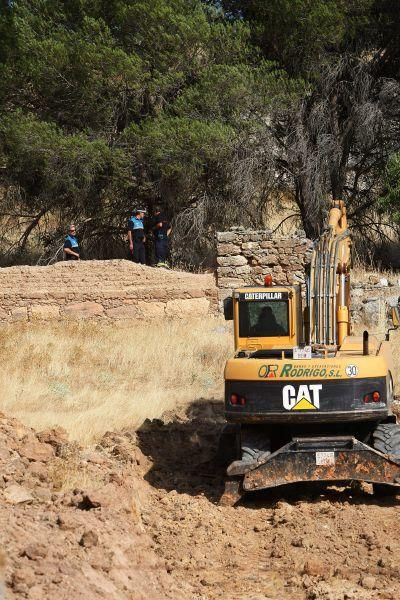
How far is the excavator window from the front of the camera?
1120 centimetres

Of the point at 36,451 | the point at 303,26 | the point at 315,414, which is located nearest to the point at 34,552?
the point at 315,414

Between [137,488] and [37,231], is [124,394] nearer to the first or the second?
[137,488]

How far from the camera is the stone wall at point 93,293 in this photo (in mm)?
20609

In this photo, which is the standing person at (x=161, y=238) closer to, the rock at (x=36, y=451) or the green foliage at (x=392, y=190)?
the green foliage at (x=392, y=190)

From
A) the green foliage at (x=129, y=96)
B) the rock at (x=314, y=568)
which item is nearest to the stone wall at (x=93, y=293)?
the green foliage at (x=129, y=96)

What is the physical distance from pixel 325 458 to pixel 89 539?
3006mm

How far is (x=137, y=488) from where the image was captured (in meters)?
10.4

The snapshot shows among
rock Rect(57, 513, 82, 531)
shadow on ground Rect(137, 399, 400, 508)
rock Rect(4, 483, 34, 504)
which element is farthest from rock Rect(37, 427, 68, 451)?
rock Rect(57, 513, 82, 531)

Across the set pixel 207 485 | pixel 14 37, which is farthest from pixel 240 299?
pixel 14 37

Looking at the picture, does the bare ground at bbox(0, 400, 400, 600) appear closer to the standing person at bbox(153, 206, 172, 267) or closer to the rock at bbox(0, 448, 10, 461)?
the rock at bbox(0, 448, 10, 461)

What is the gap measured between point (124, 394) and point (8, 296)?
6.63 metres

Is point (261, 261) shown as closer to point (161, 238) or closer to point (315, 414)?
point (161, 238)

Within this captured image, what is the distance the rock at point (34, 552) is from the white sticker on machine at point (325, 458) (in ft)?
11.8

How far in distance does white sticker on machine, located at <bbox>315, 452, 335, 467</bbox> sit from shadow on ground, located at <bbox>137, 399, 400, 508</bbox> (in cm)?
75
